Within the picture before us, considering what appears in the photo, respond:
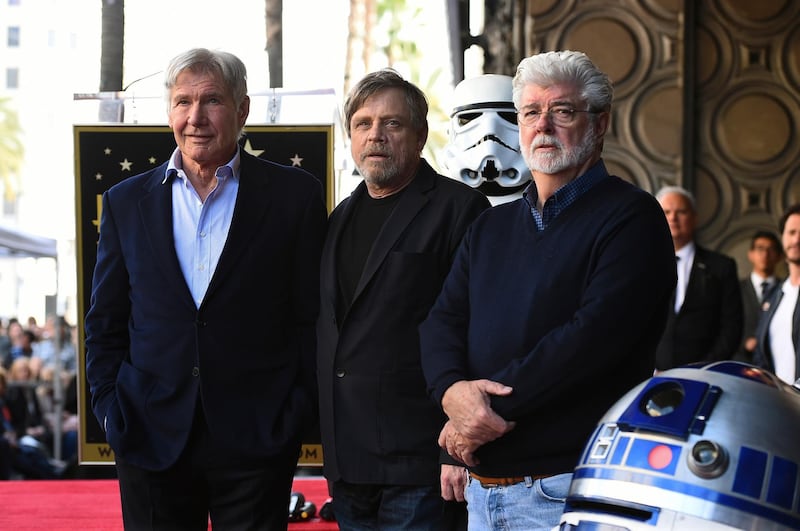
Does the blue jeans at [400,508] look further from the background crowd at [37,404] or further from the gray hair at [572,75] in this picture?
the background crowd at [37,404]

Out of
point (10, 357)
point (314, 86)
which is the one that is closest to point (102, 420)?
point (314, 86)

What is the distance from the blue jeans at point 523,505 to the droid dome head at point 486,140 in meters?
1.53

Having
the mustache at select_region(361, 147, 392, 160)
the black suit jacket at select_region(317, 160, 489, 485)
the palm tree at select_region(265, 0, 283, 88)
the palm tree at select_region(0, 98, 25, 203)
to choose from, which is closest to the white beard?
the black suit jacket at select_region(317, 160, 489, 485)

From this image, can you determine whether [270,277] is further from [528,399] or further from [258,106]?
[258,106]

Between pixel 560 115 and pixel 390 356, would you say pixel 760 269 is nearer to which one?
pixel 390 356

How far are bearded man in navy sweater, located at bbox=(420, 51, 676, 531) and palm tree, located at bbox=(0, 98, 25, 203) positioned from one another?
36.3 meters

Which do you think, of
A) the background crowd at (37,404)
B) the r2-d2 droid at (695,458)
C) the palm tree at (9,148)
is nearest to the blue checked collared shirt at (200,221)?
the r2-d2 droid at (695,458)

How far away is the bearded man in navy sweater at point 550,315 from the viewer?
214 centimetres

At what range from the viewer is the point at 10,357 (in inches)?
424

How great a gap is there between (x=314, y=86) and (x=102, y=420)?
1.89 m

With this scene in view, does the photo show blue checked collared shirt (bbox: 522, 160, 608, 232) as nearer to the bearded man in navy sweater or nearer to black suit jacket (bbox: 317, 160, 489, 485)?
the bearded man in navy sweater

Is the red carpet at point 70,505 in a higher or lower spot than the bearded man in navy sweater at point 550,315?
lower

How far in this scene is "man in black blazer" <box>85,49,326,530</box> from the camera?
258 cm

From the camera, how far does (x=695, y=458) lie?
5.64 ft
